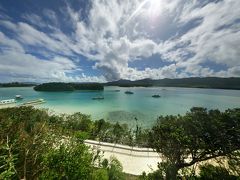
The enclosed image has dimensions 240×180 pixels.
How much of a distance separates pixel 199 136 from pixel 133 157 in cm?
802

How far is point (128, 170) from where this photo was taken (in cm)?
1434

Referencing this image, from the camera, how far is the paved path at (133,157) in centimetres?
1463

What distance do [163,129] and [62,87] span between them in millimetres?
138248

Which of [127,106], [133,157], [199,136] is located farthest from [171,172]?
[127,106]

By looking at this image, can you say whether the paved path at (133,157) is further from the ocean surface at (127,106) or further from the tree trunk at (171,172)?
the ocean surface at (127,106)

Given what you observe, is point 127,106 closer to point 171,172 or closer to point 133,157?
point 133,157

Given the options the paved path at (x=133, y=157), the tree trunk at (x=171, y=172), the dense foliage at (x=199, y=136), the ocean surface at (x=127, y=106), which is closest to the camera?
the dense foliage at (x=199, y=136)

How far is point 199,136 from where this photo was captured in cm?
1028

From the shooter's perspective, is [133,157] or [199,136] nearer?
[199,136]

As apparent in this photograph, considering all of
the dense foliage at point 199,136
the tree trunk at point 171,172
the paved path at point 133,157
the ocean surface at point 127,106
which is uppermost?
the dense foliage at point 199,136

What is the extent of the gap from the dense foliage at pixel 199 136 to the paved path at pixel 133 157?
3.55 meters

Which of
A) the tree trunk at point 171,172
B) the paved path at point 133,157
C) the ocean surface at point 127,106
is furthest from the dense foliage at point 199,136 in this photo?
the ocean surface at point 127,106

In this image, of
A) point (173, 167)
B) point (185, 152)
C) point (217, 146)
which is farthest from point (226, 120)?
point (173, 167)

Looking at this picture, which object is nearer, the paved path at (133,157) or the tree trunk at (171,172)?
the tree trunk at (171,172)
